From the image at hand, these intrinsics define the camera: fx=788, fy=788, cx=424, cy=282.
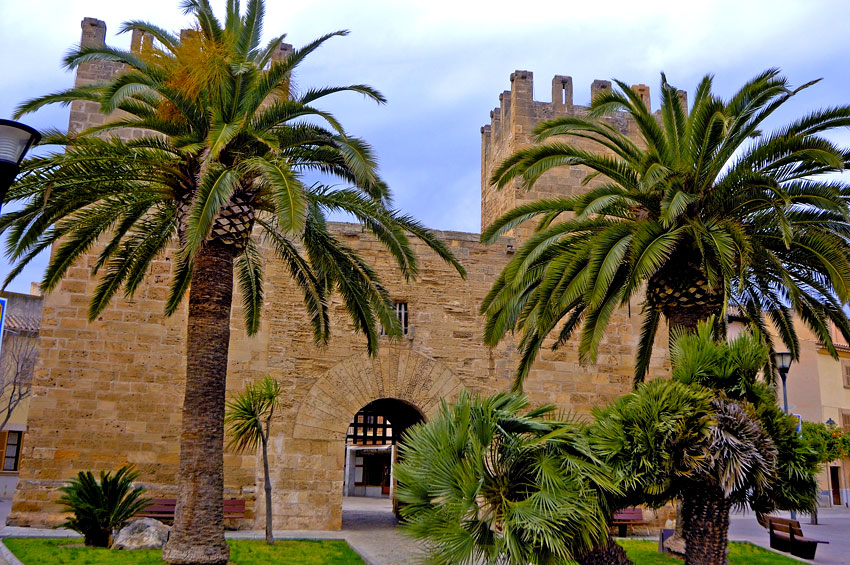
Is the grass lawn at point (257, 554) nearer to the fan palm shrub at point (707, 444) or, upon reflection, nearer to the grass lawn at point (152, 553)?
the grass lawn at point (152, 553)

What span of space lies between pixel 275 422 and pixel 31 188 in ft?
17.9

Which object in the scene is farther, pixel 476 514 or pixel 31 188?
pixel 31 188

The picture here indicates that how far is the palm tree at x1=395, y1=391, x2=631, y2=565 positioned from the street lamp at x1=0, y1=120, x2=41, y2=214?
331cm

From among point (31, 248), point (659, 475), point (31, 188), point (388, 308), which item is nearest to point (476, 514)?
point (659, 475)

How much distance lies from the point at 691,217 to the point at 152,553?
24.3ft

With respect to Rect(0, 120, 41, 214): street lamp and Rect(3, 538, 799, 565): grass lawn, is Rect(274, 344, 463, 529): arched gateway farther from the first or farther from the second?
Rect(0, 120, 41, 214): street lamp

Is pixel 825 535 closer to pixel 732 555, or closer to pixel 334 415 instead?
pixel 732 555

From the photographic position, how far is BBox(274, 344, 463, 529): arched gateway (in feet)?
40.0

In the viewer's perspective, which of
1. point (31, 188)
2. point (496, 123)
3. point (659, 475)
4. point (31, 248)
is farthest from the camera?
point (496, 123)

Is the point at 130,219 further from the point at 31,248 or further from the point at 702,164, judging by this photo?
the point at 702,164

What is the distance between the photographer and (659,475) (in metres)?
6.43

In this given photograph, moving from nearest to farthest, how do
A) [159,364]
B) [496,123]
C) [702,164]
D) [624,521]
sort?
[702,164], [159,364], [624,521], [496,123]

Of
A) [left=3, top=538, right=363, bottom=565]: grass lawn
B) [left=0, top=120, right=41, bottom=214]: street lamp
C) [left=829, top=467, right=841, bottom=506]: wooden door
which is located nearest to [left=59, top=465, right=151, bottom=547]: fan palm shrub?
[left=3, top=538, right=363, bottom=565]: grass lawn

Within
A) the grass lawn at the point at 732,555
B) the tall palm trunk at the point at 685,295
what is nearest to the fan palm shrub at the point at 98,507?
the grass lawn at the point at 732,555
